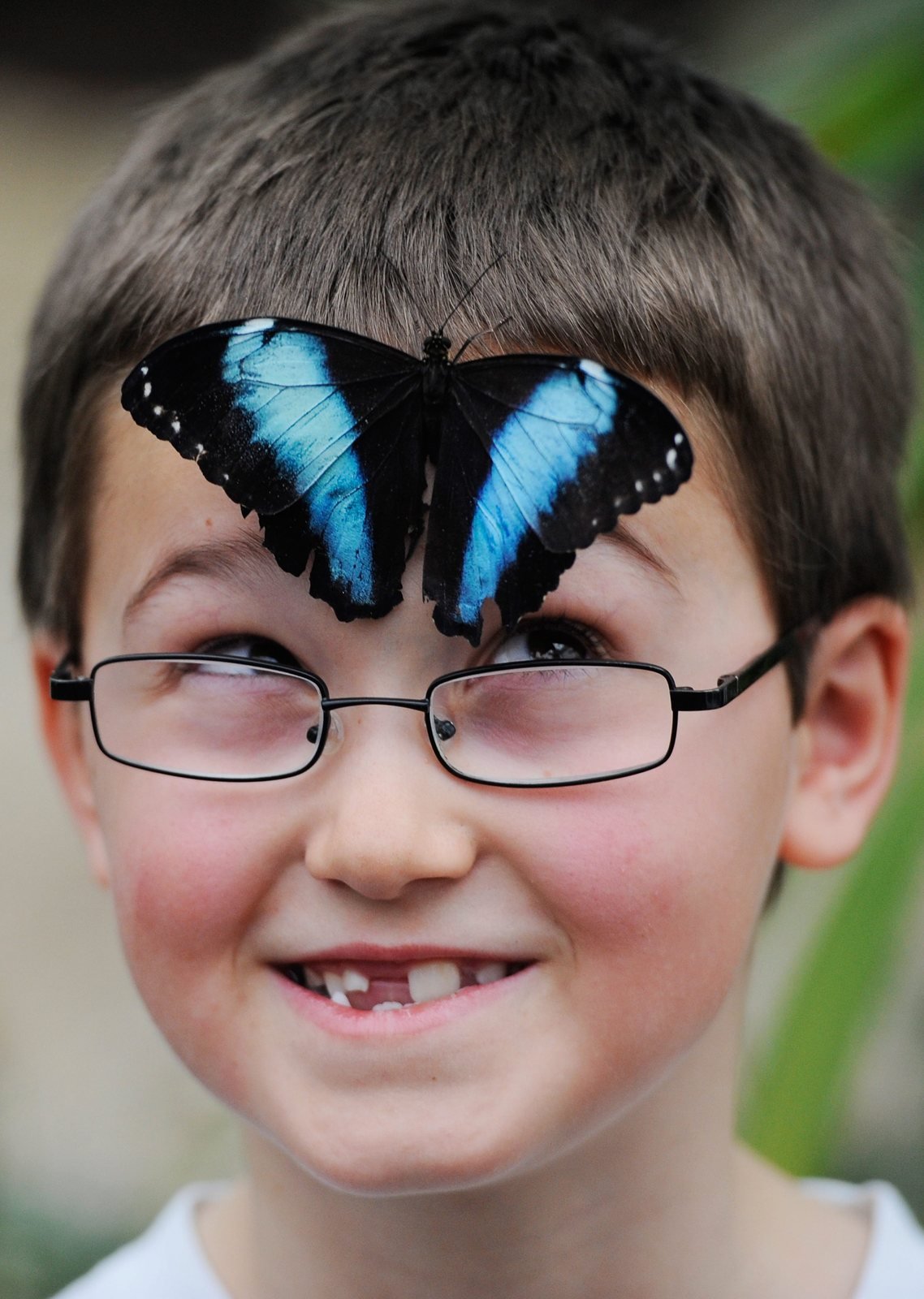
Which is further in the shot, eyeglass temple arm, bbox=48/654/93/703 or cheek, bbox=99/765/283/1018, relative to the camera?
eyeglass temple arm, bbox=48/654/93/703

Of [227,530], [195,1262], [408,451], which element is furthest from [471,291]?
[195,1262]

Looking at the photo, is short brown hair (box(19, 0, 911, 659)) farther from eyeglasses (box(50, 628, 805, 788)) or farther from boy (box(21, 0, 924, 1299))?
eyeglasses (box(50, 628, 805, 788))

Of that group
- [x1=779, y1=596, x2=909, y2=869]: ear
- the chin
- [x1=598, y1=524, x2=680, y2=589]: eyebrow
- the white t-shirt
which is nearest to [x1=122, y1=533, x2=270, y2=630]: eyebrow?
[x1=598, y1=524, x2=680, y2=589]: eyebrow

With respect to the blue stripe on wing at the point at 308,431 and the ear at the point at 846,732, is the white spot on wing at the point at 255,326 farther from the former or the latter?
the ear at the point at 846,732

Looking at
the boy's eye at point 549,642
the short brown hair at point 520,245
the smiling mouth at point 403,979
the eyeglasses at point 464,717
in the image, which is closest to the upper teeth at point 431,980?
the smiling mouth at point 403,979

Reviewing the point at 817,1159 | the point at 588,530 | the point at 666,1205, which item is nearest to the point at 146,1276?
the point at 666,1205

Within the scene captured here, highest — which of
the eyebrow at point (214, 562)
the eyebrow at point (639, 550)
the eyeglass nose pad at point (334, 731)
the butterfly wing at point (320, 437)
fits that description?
the butterfly wing at point (320, 437)

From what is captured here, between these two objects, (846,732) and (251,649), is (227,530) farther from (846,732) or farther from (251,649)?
(846,732)
